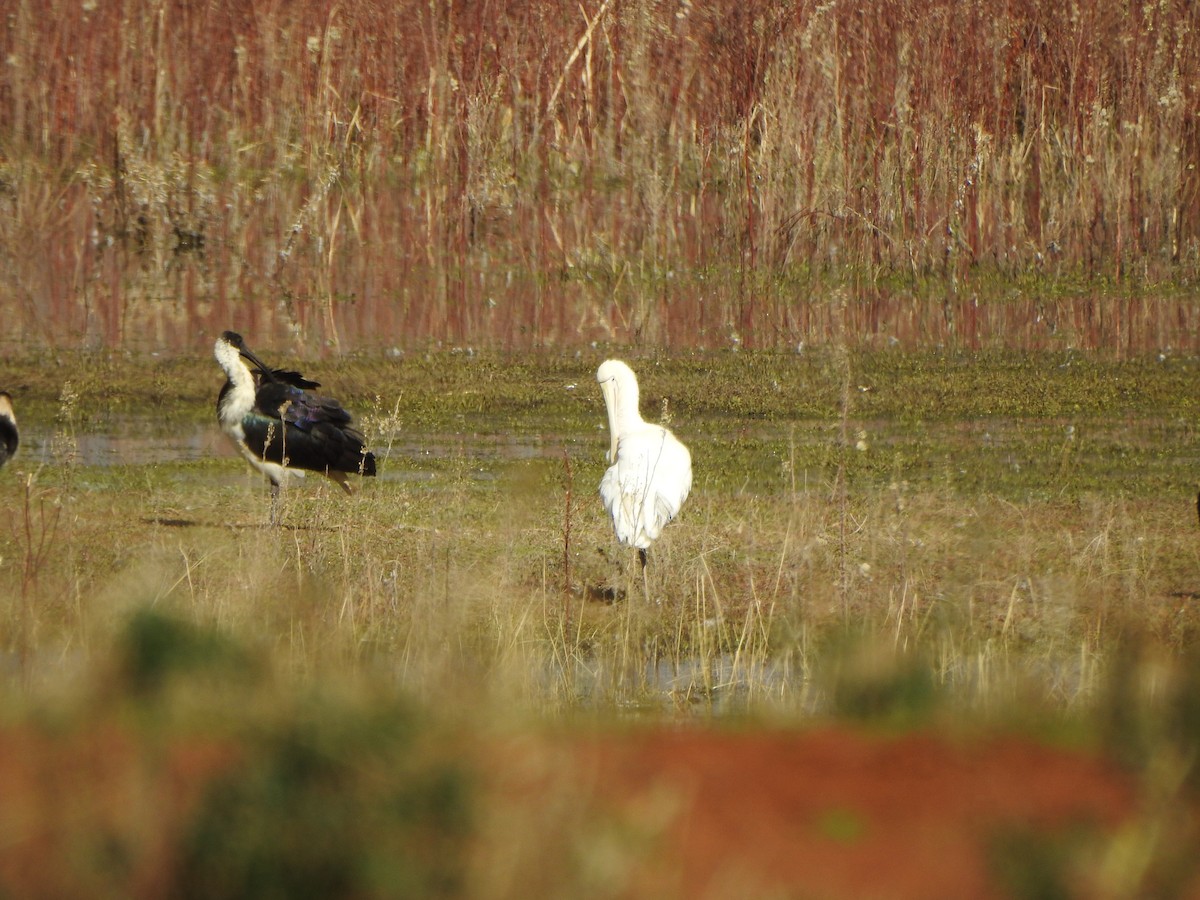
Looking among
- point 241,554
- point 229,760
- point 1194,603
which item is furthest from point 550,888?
point 1194,603

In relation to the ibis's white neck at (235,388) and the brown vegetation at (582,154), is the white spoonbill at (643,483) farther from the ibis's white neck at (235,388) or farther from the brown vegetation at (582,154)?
the brown vegetation at (582,154)

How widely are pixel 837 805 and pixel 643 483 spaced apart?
12.4 feet

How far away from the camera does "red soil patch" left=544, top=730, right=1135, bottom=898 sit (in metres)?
3.09

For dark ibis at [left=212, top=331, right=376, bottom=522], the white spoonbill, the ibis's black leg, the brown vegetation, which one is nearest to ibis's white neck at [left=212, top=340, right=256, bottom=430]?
dark ibis at [left=212, top=331, right=376, bottom=522]

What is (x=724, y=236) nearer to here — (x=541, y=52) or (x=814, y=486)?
(x=541, y=52)

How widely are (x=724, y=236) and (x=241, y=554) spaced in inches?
375

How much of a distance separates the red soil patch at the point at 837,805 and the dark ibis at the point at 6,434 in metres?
5.81

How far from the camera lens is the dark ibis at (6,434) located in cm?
925

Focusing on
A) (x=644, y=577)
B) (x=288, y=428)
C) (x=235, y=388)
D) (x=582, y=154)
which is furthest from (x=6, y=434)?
(x=582, y=154)

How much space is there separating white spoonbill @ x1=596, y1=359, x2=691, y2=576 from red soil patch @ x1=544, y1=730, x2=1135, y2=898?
266 centimetres

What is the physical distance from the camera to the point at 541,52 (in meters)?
16.9

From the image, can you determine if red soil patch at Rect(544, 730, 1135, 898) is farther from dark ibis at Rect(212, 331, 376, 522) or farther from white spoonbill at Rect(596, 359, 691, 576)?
dark ibis at Rect(212, 331, 376, 522)

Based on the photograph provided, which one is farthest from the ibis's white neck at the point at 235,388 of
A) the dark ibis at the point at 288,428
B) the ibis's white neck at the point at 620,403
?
the ibis's white neck at the point at 620,403

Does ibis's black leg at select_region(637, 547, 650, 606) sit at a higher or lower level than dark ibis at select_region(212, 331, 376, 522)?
lower
